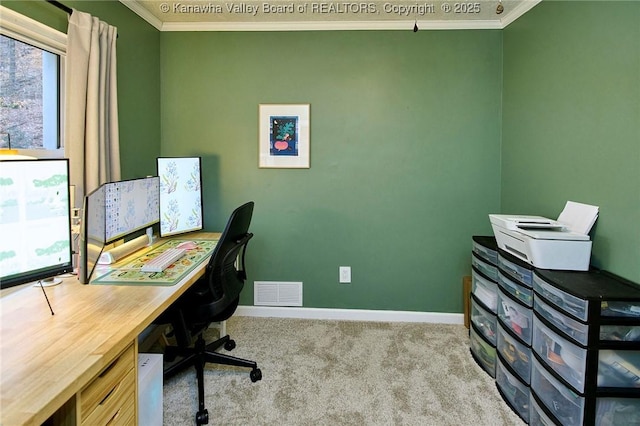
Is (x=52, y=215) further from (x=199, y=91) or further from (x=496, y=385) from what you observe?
(x=496, y=385)

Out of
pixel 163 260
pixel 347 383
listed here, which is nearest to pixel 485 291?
pixel 347 383

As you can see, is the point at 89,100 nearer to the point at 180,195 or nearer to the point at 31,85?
the point at 31,85

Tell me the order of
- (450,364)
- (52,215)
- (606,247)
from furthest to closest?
(450,364) → (606,247) → (52,215)

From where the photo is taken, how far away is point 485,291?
2201 mm

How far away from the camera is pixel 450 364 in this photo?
2.21 m

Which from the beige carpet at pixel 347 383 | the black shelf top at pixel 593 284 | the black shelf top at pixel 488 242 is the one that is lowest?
the beige carpet at pixel 347 383

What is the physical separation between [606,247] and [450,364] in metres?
1.16

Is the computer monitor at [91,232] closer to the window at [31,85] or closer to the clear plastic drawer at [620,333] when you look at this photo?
the window at [31,85]

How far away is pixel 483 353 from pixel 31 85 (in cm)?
312

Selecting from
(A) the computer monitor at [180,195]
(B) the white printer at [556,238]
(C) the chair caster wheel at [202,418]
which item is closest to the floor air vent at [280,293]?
(A) the computer monitor at [180,195]

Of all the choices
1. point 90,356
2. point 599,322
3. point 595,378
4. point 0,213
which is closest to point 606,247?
point 599,322

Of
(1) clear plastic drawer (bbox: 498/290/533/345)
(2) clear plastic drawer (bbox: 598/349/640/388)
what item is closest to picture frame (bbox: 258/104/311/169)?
(1) clear plastic drawer (bbox: 498/290/533/345)

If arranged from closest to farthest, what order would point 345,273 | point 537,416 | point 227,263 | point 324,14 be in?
point 537,416 < point 227,263 < point 324,14 < point 345,273

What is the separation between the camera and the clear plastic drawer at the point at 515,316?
1721mm
